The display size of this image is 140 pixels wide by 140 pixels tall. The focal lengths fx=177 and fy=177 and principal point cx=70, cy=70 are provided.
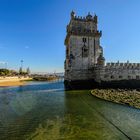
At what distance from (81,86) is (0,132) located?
29.4m

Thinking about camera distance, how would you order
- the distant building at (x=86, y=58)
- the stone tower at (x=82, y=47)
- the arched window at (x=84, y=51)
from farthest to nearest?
the arched window at (x=84, y=51), the stone tower at (x=82, y=47), the distant building at (x=86, y=58)

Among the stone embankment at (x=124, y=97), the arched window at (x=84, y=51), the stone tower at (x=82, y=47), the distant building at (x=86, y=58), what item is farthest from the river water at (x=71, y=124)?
the arched window at (x=84, y=51)

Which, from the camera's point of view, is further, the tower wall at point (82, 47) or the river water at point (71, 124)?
the tower wall at point (82, 47)

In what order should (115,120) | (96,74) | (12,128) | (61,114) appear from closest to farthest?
(12,128)
(115,120)
(61,114)
(96,74)

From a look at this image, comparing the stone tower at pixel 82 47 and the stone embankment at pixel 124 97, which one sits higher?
the stone tower at pixel 82 47

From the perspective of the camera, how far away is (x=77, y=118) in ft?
48.6

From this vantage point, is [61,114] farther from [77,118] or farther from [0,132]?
[0,132]

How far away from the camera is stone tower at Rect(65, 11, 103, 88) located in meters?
41.4

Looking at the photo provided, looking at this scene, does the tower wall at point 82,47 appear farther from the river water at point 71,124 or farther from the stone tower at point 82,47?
the river water at point 71,124

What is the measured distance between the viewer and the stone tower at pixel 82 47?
4141 cm

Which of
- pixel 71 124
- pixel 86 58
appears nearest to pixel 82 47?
pixel 86 58

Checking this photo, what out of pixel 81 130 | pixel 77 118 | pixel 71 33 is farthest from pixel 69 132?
pixel 71 33

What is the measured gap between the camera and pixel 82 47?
137 ft

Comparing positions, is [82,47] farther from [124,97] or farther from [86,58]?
[124,97]
